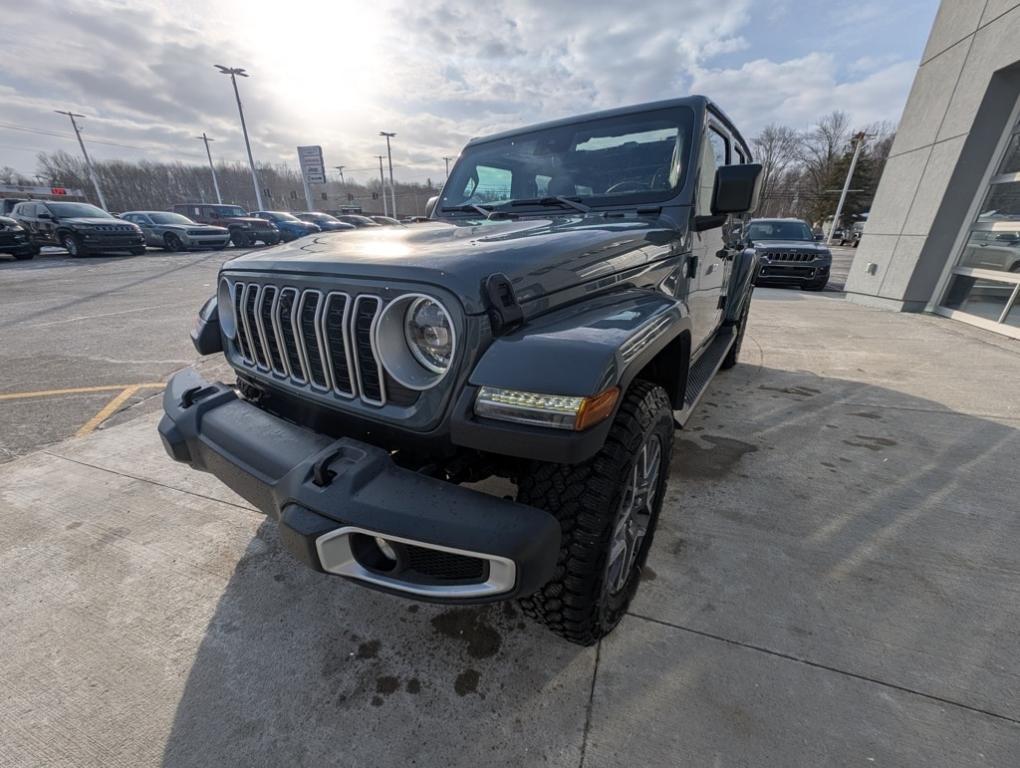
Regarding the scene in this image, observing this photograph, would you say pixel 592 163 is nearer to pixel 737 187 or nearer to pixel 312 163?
pixel 737 187

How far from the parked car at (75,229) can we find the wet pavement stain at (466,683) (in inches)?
735

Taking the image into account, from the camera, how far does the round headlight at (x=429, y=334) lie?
133 cm

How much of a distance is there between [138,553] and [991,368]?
24.1 feet

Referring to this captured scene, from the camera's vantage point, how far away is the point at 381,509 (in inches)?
45.2

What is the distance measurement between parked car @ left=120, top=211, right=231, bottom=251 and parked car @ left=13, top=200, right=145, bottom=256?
6.31 ft

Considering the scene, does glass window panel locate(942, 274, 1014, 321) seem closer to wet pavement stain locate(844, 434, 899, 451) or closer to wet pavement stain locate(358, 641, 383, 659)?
wet pavement stain locate(844, 434, 899, 451)

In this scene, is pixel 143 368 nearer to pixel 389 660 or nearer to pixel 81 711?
pixel 81 711

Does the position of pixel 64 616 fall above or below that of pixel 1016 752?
below

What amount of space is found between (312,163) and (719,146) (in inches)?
1667

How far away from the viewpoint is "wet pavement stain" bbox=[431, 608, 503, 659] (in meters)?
1.66

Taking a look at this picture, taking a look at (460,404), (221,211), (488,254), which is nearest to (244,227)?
(221,211)

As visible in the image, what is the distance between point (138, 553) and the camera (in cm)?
214

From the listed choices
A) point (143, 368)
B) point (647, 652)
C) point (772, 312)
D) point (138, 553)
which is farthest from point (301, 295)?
point (772, 312)

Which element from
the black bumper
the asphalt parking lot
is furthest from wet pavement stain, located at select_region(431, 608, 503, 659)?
the black bumper
